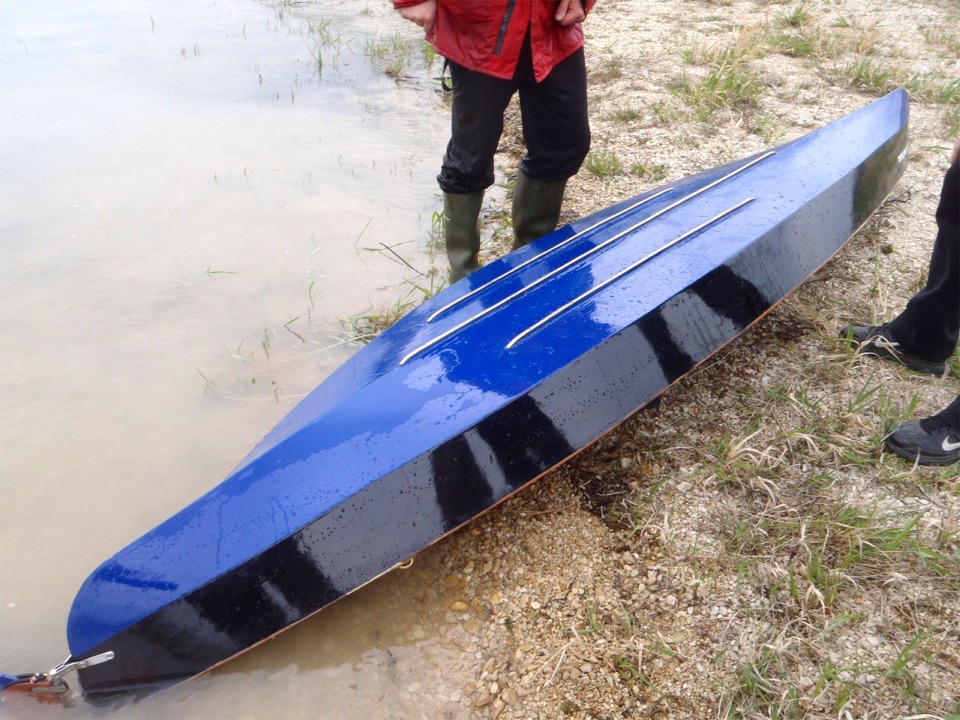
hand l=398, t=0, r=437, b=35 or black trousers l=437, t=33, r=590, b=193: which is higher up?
hand l=398, t=0, r=437, b=35

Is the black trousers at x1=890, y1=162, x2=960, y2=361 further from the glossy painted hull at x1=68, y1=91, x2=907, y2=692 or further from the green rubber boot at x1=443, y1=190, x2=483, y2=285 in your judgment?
the green rubber boot at x1=443, y1=190, x2=483, y2=285

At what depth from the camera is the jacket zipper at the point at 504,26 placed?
217 cm

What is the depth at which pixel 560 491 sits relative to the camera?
2213 millimetres

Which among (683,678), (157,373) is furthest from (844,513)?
(157,373)

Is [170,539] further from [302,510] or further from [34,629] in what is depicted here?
[34,629]

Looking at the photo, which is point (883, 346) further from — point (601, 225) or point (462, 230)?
point (462, 230)

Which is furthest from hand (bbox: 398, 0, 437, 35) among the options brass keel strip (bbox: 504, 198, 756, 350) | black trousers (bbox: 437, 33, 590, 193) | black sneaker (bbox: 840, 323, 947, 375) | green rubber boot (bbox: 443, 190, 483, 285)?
→ black sneaker (bbox: 840, 323, 947, 375)

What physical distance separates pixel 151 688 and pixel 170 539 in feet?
1.27

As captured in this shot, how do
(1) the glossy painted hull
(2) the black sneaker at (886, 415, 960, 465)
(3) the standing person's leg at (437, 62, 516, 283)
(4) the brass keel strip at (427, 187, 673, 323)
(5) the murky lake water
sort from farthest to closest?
(4) the brass keel strip at (427, 187, 673, 323) < (3) the standing person's leg at (437, 62, 516, 283) < (2) the black sneaker at (886, 415, 960, 465) < (5) the murky lake water < (1) the glossy painted hull

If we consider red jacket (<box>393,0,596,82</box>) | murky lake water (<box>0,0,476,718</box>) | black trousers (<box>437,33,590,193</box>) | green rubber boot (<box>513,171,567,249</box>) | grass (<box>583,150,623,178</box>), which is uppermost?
red jacket (<box>393,0,596,82</box>)

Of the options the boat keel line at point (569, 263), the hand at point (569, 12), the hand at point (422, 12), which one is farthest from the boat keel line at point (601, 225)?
the hand at point (422, 12)

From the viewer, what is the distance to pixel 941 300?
223 centimetres

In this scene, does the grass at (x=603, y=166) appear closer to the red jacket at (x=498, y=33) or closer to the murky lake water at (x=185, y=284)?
the murky lake water at (x=185, y=284)

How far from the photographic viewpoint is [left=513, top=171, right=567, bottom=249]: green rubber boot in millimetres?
2891
